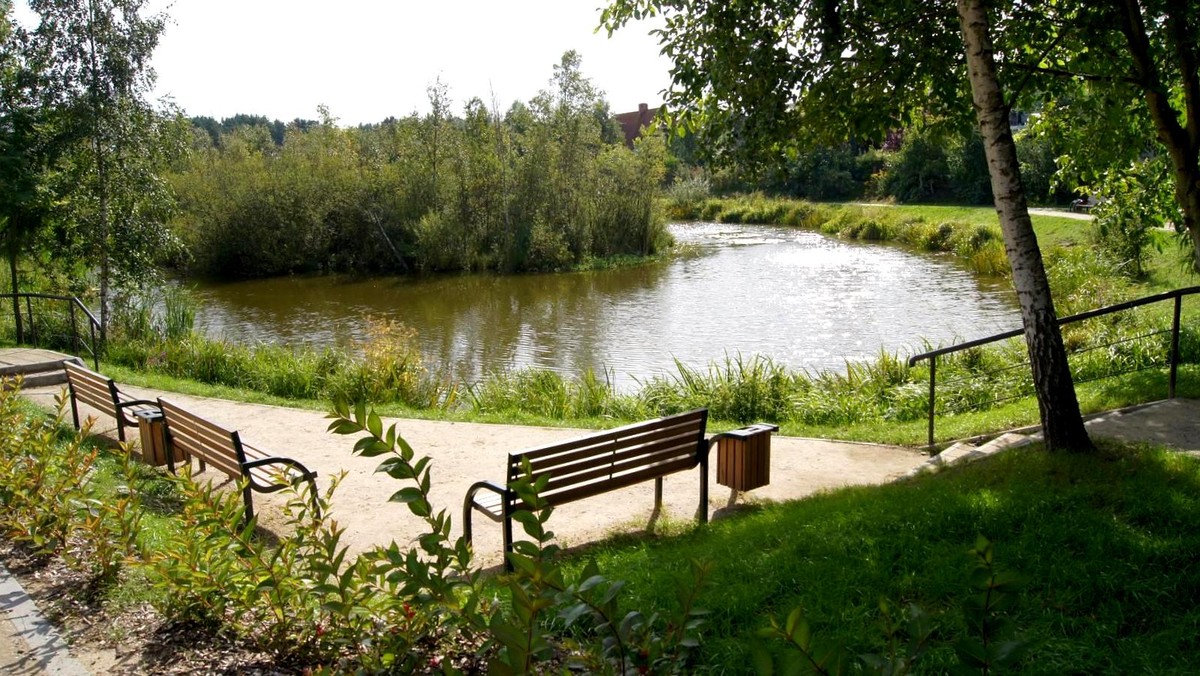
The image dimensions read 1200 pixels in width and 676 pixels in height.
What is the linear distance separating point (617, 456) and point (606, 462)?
3.5 inches

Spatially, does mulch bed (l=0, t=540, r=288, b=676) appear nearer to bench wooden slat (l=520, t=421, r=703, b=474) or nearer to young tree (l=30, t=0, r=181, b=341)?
bench wooden slat (l=520, t=421, r=703, b=474)

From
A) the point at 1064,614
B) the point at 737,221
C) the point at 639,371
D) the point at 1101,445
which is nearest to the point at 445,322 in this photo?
the point at 639,371

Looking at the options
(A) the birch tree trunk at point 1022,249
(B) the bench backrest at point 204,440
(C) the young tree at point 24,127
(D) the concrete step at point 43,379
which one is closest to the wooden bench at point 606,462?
(B) the bench backrest at point 204,440

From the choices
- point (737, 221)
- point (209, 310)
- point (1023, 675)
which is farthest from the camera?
point (737, 221)

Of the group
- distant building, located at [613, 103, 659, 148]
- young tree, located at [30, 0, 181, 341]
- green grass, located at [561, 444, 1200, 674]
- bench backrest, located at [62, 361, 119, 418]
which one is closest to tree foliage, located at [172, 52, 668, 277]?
young tree, located at [30, 0, 181, 341]

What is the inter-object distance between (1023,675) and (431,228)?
97.6ft

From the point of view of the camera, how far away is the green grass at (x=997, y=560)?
11.5 feet

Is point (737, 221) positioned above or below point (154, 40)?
below

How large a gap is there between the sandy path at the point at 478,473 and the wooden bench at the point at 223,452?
50 cm

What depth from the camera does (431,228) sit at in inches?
1239

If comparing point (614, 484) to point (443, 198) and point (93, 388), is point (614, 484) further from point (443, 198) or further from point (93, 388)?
Result: point (443, 198)

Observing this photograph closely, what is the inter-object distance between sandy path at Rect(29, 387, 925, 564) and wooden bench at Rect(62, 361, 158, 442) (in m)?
0.57

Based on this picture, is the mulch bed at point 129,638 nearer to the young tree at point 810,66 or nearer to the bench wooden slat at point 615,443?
the bench wooden slat at point 615,443

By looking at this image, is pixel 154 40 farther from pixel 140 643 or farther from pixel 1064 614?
pixel 1064 614
